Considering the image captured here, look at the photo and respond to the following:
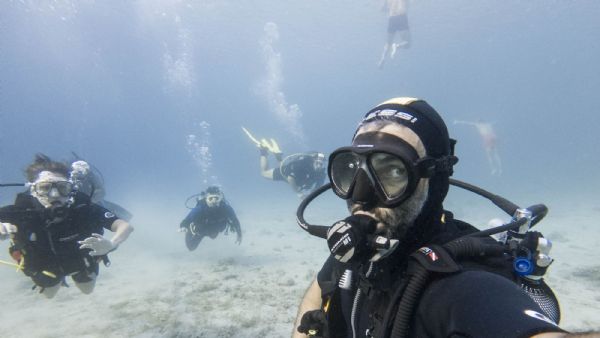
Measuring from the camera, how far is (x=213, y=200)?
1152cm

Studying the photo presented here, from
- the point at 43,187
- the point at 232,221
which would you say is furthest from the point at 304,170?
the point at 43,187

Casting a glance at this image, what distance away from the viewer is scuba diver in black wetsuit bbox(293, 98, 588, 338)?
1350mm

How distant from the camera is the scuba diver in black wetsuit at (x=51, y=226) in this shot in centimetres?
599

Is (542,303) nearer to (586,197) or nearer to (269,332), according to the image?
(269,332)

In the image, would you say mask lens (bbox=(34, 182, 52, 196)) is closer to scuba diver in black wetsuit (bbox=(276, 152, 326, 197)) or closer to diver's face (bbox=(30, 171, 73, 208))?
diver's face (bbox=(30, 171, 73, 208))

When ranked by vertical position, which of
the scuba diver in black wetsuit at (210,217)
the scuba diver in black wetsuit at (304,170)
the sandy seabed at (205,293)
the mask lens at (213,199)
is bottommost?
the sandy seabed at (205,293)

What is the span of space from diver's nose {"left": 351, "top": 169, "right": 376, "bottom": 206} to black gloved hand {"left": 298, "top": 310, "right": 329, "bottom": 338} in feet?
2.76

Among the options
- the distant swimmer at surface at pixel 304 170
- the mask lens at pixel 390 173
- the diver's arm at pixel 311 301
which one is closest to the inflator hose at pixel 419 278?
the mask lens at pixel 390 173

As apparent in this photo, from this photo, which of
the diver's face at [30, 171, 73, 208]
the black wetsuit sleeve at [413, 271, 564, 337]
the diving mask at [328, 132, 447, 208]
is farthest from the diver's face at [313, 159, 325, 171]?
the black wetsuit sleeve at [413, 271, 564, 337]

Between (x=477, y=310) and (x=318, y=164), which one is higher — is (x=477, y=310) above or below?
below

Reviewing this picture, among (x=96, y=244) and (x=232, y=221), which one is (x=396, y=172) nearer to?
(x=96, y=244)

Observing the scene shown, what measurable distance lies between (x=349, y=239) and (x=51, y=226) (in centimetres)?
652

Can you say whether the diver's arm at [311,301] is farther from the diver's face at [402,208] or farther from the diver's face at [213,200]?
the diver's face at [213,200]

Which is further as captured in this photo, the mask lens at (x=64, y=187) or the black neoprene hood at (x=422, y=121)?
the mask lens at (x=64, y=187)
